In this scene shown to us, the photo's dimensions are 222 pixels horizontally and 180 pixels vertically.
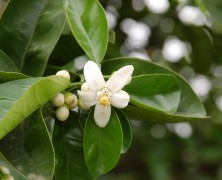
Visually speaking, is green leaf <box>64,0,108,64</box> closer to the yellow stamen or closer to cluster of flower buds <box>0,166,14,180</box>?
the yellow stamen

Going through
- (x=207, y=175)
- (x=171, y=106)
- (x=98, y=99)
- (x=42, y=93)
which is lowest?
(x=207, y=175)

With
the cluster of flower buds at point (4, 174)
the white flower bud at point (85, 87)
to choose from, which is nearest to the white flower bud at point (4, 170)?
the cluster of flower buds at point (4, 174)

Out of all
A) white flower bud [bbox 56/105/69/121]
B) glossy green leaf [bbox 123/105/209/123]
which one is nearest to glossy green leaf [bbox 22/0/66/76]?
white flower bud [bbox 56/105/69/121]

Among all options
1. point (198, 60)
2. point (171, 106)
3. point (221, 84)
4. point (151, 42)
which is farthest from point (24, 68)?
point (221, 84)

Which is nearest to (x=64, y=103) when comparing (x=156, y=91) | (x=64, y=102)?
(x=64, y=102)

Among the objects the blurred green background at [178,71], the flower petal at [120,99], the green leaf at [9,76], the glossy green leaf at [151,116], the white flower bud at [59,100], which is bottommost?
the blurred green background at [178,71]

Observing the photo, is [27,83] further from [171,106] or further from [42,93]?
[171,106]

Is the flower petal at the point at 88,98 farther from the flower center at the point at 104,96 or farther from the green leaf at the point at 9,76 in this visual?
the green leaf at the point at 9,76

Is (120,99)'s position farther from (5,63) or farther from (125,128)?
(5,63)
